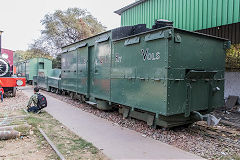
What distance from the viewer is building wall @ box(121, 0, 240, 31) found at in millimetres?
7609

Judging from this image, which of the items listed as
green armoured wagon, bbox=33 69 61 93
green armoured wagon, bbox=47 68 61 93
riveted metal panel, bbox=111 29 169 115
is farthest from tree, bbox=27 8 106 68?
riveted metal panel, bbox=111 29 169 115

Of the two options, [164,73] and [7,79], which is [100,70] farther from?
[7,79]

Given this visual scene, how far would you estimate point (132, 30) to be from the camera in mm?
7070

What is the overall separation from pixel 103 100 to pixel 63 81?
5.30m

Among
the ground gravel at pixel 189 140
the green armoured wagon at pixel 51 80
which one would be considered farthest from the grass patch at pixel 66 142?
the green armoured wagon at pixel 51 80

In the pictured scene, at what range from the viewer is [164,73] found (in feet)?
15.6

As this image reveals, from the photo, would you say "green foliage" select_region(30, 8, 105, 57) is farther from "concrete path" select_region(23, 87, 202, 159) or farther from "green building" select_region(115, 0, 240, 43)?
"concrete path" select_region(23, 87, 202, 159)

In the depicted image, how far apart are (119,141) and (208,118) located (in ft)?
7.64

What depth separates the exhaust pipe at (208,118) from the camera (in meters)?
4.90

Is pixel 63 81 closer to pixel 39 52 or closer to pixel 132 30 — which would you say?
pixel 132 30

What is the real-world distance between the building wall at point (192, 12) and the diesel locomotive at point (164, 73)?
2.18m

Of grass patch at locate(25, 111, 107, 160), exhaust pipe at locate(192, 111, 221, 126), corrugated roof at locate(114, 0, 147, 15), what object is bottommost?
grass patch at locate(25, 111, 107, 160)

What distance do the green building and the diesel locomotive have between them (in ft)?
7.19

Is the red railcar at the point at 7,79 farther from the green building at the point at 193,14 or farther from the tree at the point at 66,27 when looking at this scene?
the tree at the point at 66,27
